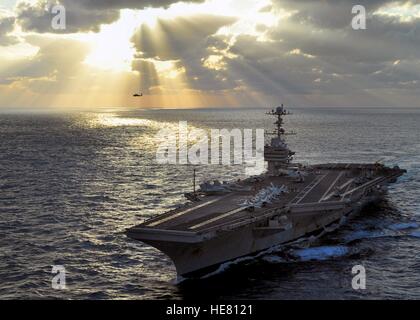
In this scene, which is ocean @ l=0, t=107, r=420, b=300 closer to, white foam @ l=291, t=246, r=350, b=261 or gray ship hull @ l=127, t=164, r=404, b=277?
white foam @ l=291, t=246, r=350, b=261

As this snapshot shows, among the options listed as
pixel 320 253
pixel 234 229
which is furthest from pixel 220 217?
pixel 320 253

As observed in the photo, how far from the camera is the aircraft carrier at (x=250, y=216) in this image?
81.3 feet

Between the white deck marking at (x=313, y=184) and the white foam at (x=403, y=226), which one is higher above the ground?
the white deck marking at (x=313, y=184)

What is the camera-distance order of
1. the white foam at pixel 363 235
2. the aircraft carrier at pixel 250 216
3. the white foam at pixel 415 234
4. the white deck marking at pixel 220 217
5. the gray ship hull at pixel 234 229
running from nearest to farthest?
the gray ship hull at pixel 234 229 → the aircraft carrier at pixel 250 216 → the white deck marking at pixel 220 217 → the white foam at pixel 363 235 → the white foam at pixel 415 234

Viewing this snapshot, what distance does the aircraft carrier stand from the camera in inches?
975

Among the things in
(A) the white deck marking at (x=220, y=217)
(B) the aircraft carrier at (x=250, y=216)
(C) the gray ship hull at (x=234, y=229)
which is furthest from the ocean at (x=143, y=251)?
(A) the white deck marking at (x=220, y=217)

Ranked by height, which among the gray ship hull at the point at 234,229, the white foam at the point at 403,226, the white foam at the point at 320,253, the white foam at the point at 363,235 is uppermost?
the gray ship hull at the point at 234,229

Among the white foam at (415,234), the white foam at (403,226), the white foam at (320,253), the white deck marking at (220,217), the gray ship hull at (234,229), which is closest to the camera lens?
the gray ship hull at (234,229)

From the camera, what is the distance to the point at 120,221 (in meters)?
36.6

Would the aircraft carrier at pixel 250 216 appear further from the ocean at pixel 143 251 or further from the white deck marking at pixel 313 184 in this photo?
the ocean at pixel 143 251
